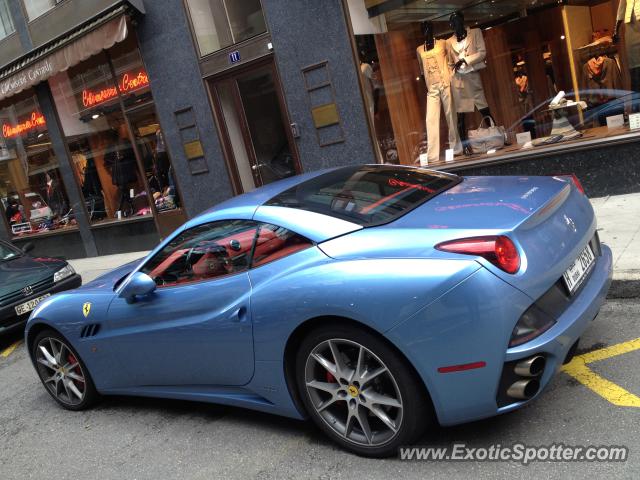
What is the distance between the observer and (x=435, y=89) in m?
8.62

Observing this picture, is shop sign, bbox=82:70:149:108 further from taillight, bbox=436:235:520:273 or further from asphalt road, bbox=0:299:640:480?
taillight, bbox=436:235:520:273

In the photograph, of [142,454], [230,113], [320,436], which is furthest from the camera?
[230,113]

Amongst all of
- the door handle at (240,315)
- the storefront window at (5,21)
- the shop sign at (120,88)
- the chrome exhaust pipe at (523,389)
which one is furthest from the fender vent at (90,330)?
the storefront window at (5,21)

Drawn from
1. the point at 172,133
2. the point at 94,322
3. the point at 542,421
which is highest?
the point at 172,133

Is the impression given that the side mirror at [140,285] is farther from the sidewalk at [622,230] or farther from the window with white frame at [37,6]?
the window with white frame at [37,6]

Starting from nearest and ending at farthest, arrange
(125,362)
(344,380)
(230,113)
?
1. (344,380)
2. (125,362)
3. (230,113)

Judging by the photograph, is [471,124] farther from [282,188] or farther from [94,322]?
[94,322]

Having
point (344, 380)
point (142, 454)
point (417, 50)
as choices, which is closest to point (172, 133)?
point (417, 50)

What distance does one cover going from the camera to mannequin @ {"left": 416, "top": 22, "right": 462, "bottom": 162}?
8406mm

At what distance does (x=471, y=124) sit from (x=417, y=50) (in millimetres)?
1280

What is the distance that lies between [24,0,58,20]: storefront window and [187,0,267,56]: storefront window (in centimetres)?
395

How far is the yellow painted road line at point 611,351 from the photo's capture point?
3.68 m

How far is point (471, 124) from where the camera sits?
8.46 meters

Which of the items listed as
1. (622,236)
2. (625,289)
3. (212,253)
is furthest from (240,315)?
(622,236)
